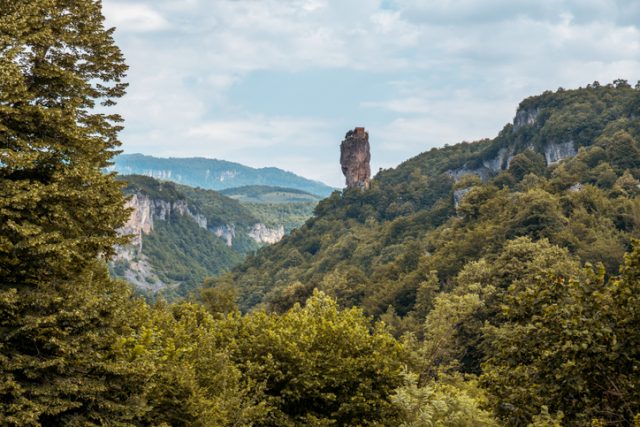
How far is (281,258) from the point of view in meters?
169

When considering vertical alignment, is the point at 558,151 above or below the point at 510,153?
below

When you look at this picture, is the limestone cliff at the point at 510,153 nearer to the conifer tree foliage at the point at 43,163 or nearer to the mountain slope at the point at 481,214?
the mountain slope at the point at 481,214

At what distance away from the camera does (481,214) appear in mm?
92188

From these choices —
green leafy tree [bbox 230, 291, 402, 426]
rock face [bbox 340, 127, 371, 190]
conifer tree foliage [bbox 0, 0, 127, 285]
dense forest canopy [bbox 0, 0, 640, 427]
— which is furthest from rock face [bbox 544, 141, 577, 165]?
conifer tree foliage [bbox 0, 0, 127, 285]

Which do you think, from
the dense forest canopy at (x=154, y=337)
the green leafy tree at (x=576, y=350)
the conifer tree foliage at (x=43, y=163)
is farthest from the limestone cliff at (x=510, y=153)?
the conifer tree foliage at (x=43, y=163)

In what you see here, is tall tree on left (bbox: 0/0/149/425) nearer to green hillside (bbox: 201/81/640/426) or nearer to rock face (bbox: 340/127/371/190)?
green hillside (bbox: 201/81/640/426)

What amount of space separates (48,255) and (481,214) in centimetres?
8360

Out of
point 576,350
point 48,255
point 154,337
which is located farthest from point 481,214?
point 48,255

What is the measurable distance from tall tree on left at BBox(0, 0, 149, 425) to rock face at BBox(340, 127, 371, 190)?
167m

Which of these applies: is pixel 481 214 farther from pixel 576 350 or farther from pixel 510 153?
pixel 510 153

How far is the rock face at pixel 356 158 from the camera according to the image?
604 feet

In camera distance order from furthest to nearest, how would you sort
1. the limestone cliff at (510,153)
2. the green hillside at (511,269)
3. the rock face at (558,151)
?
the limestone cliff at (510,153), the rock face at (558,151), the green hillside at (511,269)

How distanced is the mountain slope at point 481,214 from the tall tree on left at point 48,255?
2218 inches

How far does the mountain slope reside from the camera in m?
72.2
